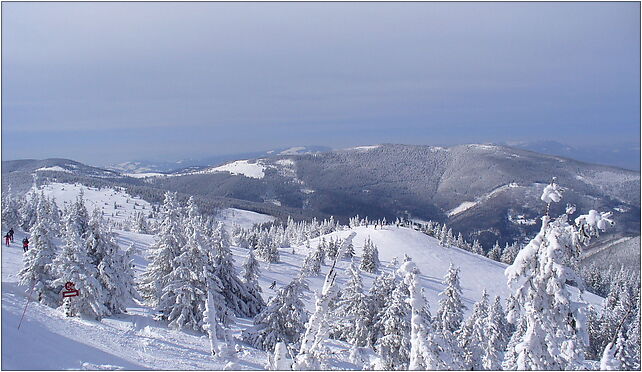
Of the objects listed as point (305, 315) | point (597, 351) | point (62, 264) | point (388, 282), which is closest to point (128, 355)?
point (62, 264)

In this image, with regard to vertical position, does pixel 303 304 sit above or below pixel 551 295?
below

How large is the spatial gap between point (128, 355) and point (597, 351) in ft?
196

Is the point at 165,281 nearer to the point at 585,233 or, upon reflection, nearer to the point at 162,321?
the point at 162,321

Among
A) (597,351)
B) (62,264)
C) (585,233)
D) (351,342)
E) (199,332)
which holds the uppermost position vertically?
(585,233)

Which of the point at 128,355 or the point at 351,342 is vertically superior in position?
the point at 128,355

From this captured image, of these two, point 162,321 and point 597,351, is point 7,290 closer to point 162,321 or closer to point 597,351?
point 162,321

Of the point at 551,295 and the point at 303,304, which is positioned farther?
the point at 303,304

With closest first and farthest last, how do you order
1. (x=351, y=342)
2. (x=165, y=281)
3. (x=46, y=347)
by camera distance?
1. (x=46, y=347)
2. (x=165, y=281)
3. (x=351, y=342)

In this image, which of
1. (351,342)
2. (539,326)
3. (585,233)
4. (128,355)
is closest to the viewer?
(585,233)

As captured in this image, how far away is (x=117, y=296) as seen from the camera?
25469mm

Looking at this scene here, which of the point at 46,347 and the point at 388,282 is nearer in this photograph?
the point at 46,347

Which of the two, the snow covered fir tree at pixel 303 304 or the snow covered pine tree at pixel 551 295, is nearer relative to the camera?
the snow covered fir tree at pixel 303 304

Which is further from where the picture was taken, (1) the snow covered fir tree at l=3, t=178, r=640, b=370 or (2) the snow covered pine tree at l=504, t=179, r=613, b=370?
(2) the snow covered pine tree at l=504, t=179, r=613, b=370

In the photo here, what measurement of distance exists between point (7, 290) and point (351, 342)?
77.3ft
